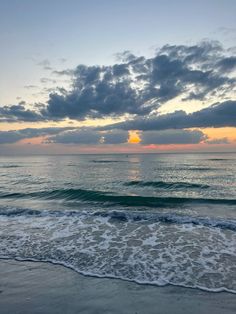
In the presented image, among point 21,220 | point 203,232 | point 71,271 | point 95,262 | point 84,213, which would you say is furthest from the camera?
point 84,213

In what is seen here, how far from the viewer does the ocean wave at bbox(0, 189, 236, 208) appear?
21.9 metres

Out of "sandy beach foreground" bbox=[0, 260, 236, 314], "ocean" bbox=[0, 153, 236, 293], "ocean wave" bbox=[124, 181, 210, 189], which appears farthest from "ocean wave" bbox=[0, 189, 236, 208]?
"sandy beach foreground" bbox=[0, 260, 236, 314]

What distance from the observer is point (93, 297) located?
282 inches

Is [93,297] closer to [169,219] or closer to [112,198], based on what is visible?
[169,219]

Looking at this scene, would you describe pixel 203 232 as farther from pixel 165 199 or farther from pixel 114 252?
pixel 165 199

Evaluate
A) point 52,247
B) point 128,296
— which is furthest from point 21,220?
point 128,296

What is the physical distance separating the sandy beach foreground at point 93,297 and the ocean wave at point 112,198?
44.0 ft

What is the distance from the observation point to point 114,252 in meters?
10.9

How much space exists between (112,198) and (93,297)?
56.4 feet

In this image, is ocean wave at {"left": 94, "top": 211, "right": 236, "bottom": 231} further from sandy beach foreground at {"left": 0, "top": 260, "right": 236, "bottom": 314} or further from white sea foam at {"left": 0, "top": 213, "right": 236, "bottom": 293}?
sandy beach foreground at {"left": 0, "top": 260, "right": 236, "bottom": 314}

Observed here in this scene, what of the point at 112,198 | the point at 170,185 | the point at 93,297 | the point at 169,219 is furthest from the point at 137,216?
the point at 170,185

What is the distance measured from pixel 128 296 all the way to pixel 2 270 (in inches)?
183

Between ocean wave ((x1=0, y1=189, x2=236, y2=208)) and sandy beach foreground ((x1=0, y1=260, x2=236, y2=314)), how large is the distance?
1340 centimetres

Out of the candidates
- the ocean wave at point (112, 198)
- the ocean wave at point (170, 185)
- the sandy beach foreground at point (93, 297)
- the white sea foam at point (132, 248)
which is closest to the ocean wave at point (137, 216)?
the white sea foam at point (132, 248)
